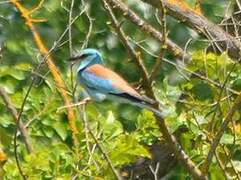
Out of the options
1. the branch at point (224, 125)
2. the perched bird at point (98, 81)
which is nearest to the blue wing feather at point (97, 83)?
the perched bird at point (98, 81)

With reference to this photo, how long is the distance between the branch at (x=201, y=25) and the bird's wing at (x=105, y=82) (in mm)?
918

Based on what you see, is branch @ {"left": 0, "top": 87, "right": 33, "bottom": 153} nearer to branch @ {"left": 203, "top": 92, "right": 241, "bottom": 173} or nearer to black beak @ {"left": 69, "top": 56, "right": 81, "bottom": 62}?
black beak @ {"left": 69, "top": 56, "right": 81, "bottom": 62}

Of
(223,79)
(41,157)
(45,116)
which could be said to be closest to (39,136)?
(45,116)

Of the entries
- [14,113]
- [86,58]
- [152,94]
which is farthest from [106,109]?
[152,94]

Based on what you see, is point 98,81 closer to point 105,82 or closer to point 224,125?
point 105,82

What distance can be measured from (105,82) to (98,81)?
0.03m

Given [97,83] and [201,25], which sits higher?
[97,83]

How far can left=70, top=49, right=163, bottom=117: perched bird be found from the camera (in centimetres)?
373

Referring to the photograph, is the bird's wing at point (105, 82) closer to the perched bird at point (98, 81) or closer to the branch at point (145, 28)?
the perched bird at point (98, 81)

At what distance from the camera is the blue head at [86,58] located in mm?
3896

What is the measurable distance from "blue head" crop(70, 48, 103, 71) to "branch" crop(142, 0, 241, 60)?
33.1 inches

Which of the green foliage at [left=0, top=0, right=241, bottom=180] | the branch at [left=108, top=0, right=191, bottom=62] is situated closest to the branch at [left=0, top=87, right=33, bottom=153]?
the green foliage at [left=0, top=0, right=241, bottom=180]

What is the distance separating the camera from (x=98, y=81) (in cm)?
379

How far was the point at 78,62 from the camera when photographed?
3977 mm
